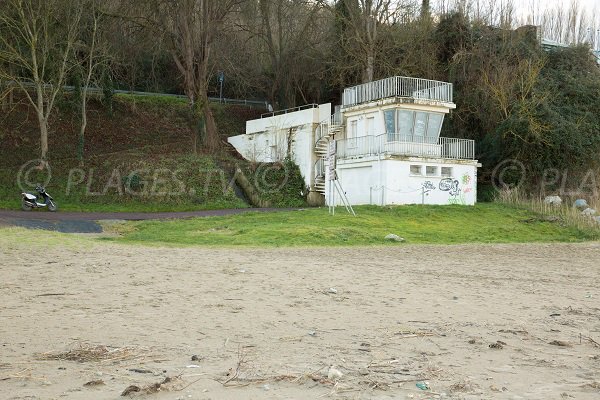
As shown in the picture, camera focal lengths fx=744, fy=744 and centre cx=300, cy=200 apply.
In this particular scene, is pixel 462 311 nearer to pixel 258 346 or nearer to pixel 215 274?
pixel 258 346

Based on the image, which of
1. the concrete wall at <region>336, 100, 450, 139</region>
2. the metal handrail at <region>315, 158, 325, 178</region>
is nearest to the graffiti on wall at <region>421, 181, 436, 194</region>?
the concrete wall at <region>336, 100, 450, 139</region>

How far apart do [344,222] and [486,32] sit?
2498 cm

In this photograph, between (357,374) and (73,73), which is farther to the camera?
(73,73)

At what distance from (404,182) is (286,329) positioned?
1219 inches

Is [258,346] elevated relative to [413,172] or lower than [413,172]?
lower

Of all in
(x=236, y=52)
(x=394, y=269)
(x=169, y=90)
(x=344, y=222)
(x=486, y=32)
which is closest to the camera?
(x=394, y=269)

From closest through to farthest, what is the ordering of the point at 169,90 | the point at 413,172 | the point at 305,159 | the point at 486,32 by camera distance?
the point at 413,172
the point at 305,159
the point at 486,32
the point at 169,90

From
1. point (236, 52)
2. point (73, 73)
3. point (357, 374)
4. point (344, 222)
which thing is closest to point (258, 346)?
point (357, 374)

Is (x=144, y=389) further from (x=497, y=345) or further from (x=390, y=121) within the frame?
(x=390, y=121)

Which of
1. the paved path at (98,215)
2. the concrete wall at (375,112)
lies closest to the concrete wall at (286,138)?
the concrete wall at (375,112)

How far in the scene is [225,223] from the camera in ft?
100

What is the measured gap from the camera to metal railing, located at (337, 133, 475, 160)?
4056cm

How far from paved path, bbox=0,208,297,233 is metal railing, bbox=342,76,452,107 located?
33.0ft

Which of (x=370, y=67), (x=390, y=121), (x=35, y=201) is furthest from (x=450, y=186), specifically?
(x=35, y=201)
